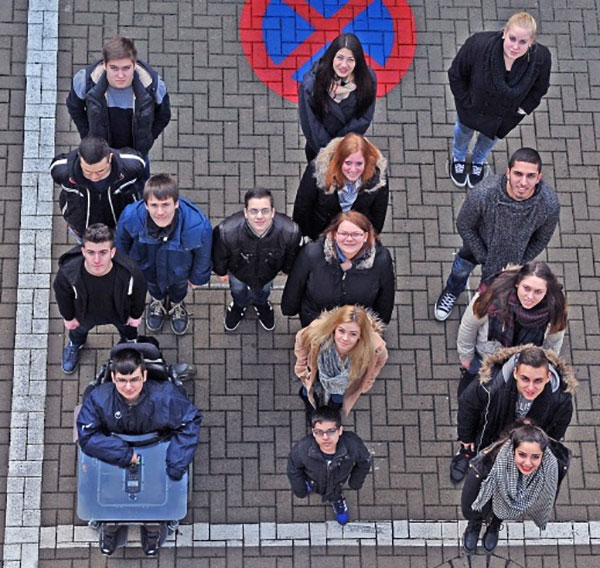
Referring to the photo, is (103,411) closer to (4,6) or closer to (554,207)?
(554,207)

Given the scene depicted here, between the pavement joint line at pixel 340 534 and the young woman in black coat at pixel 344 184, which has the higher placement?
the young woman in black coat at pixel 344 184

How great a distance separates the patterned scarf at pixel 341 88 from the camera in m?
8.10

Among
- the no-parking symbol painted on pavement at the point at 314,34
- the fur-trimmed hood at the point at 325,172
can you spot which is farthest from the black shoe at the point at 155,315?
the no-parking symbol painted on pavement at the point at 314,34

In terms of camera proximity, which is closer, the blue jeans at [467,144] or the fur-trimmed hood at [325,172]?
the fur-trimmed hood at [325,172]

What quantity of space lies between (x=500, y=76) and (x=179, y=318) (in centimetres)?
345

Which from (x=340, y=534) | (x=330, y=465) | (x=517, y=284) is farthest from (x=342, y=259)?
(x=340, y=534)

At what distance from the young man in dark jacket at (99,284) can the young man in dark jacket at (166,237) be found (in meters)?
0.26

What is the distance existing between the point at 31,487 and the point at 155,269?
217cm

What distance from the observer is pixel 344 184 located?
7789mm

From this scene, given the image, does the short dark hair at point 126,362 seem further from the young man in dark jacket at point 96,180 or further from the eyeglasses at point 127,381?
the young man in dark jacket at point 96,180

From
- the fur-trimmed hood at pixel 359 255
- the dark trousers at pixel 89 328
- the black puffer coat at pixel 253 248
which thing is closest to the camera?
the fur-trimmed hood at pixel 359 255

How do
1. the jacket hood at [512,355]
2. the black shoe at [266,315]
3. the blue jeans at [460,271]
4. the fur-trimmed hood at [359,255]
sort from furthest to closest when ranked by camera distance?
the black shoe at [266,315]
the blue jeans at [460,271]
the fur-trimmed hood at [359,255]
the jacket hood at [512,355]

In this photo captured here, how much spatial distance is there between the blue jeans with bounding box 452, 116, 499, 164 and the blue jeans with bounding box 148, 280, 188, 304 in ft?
9.80

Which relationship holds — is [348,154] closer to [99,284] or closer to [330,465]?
[99,284]
